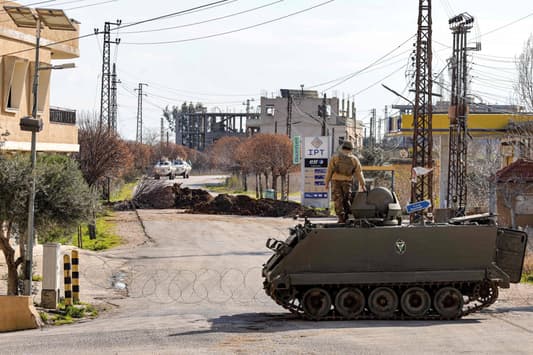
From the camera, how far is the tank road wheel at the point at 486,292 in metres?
19.1

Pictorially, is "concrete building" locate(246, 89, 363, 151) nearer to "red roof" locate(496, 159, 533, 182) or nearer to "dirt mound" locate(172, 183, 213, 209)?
"dirt mound" locate(172, 183, 213, 209)

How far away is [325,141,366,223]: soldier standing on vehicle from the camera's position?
65.1ft

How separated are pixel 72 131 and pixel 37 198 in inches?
634

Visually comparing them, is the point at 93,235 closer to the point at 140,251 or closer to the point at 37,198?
the point at 140,251

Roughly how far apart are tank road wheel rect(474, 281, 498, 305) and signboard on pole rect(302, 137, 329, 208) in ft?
121

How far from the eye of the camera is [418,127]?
3859cm

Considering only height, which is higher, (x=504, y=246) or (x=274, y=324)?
(x=504, y=246)

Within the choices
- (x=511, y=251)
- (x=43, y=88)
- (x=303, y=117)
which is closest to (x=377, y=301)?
(x=511, y=251)

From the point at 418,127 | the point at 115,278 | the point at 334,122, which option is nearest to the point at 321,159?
the point at 418,127

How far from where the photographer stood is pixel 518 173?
5122 cm

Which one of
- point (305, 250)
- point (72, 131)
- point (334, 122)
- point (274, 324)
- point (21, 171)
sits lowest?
point (274, 324)

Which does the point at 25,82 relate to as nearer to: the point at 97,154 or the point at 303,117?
the point at 97,154

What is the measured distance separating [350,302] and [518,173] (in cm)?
3463

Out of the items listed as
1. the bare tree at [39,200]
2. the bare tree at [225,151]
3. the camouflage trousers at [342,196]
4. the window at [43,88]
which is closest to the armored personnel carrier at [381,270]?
the camouflage trousers at [342,196]
